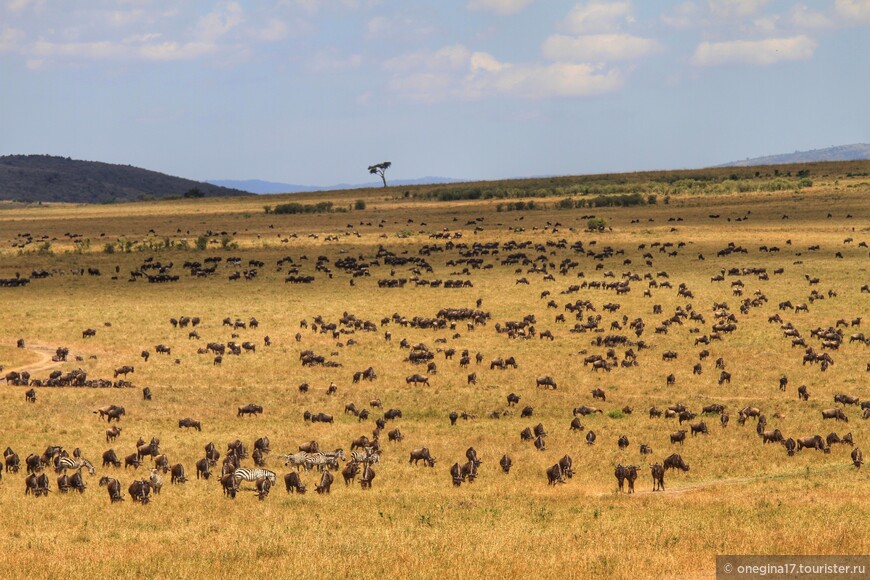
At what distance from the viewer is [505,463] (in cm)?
2412

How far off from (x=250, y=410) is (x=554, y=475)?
10.9 metres

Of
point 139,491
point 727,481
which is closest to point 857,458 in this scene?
point 727,481

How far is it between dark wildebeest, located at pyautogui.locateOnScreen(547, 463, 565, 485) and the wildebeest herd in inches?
1.6

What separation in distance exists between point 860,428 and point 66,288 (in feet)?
149

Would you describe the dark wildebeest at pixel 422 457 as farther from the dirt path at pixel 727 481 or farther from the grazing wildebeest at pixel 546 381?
the grazing wildebeest at pixel 546 381

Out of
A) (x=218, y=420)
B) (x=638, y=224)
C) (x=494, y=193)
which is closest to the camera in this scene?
(x=218, y=420)

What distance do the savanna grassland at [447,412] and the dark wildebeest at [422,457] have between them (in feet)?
1.13

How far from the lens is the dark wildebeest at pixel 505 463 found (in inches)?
946

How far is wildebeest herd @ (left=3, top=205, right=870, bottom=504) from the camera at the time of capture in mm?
23750

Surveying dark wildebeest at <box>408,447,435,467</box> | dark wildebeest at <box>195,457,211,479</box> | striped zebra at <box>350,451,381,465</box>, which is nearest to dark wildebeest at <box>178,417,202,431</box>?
dark wildebeest at <box>195,457,211,479</box>

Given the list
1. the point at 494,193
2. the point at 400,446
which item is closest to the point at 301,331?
the point at 400,446

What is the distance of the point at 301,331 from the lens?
4353cm

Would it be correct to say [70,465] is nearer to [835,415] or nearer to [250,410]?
[250,410]

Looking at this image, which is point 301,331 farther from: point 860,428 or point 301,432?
point 860,428
